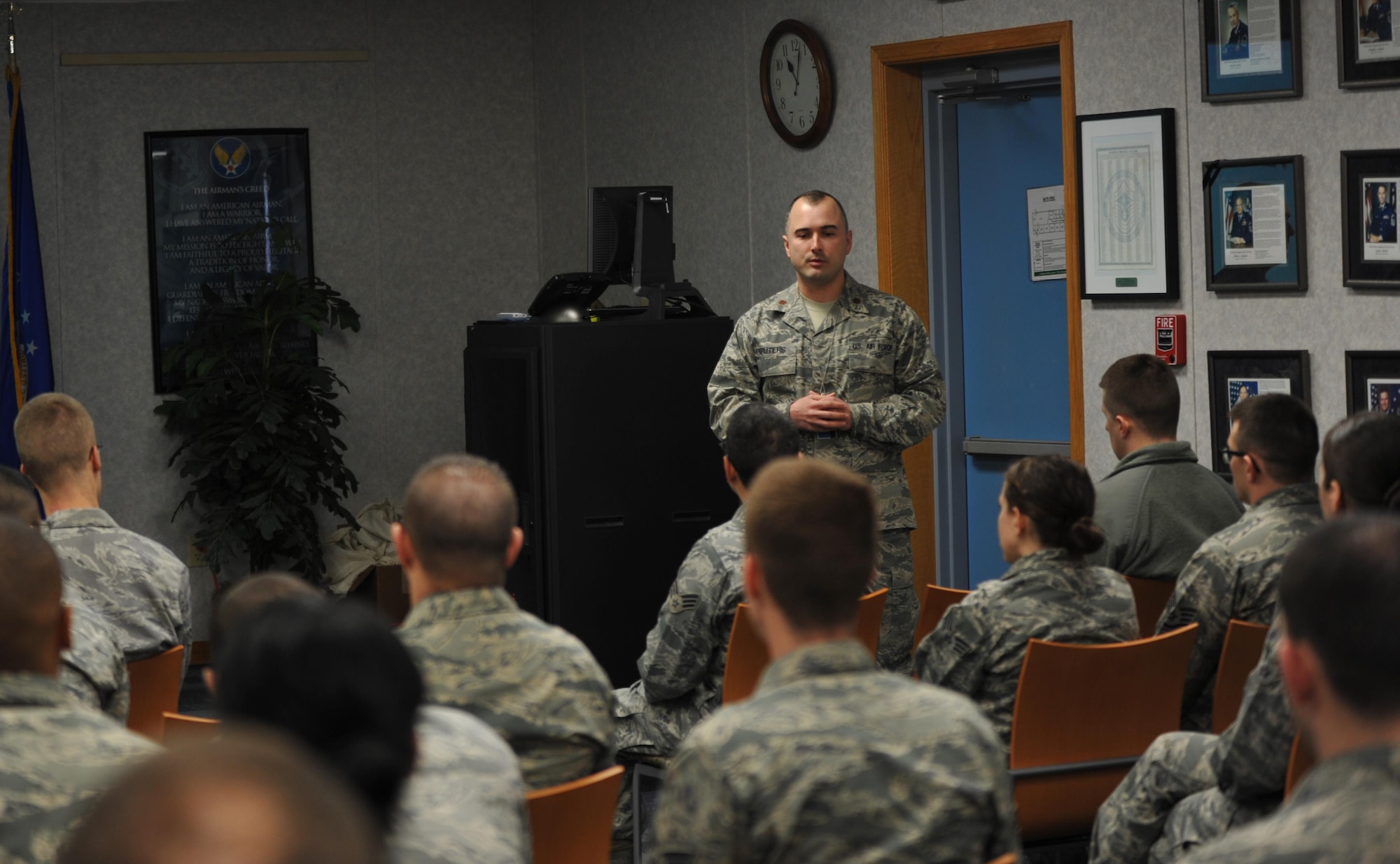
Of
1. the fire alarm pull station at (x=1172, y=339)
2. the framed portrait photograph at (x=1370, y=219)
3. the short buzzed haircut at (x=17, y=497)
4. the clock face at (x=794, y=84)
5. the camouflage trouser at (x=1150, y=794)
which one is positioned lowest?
the camouflage trouser at (x=1150, y=794)

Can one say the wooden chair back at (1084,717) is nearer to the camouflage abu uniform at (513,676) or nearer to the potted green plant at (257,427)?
the camouflage abu uniform at (513,676)

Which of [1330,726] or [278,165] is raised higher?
[278,165]

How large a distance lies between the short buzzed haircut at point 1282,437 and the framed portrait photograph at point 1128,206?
1.74 m

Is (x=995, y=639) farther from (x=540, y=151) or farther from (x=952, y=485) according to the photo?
(x=540, y=151)

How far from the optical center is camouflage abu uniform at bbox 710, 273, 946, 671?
4.41 m

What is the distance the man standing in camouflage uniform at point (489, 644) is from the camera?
2146 millimetres

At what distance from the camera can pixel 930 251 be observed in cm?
570

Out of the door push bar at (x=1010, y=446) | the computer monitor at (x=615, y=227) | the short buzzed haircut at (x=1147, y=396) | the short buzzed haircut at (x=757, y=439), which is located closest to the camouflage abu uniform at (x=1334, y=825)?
the short buzzed haircut at (x=757, y=439)

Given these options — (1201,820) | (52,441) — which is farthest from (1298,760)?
(52,441)

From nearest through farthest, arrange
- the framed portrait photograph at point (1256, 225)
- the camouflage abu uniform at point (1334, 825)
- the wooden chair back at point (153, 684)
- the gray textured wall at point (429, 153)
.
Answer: the camouflage abu uniform at point (1334, 825)
the wooden chair back at point (153, 684)
the framed portrait photograph at point (1256, 225)
the gray textured wall at point (429, 153)

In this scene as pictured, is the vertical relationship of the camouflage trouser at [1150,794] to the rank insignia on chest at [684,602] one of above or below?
below

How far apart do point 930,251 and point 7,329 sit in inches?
148

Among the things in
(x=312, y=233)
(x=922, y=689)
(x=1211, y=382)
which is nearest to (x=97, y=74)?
(x=312, y=233)

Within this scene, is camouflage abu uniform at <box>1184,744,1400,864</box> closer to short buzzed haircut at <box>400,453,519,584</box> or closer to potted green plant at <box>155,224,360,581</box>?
short buzzed haircut at <box>400,453,519,584</box>
